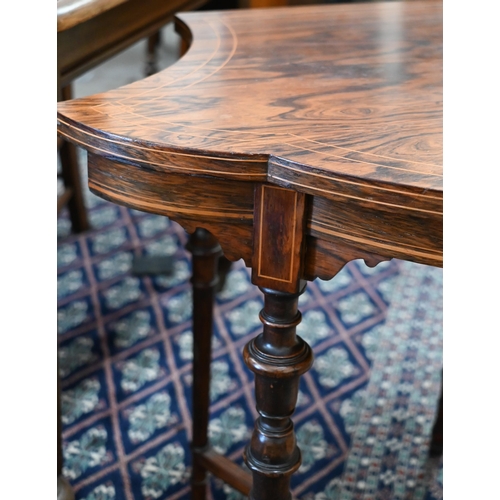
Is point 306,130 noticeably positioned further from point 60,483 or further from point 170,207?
point 60,483

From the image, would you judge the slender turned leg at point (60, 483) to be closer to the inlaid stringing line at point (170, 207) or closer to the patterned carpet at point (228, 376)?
the patterned carpet at point (228, 376)

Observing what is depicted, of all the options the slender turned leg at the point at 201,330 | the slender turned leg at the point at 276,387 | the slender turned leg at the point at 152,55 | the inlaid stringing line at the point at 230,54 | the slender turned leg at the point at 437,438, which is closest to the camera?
the slender turned leg at the point at 276,387

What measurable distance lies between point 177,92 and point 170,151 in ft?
0.57

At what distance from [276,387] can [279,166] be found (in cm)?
26

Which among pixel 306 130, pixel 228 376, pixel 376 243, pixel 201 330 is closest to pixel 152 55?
pixel 228 376

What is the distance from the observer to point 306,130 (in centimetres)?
70

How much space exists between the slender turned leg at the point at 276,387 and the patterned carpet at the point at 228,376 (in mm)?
491

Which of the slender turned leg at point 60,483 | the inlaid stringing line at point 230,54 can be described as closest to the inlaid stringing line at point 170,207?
the inlaid stringing line at point 230,54

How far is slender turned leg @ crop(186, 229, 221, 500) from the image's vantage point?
1.08 meters

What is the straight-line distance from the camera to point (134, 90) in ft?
2.60

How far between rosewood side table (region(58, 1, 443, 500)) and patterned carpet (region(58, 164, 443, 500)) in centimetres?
53

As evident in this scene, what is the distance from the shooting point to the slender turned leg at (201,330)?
3.55 feet
